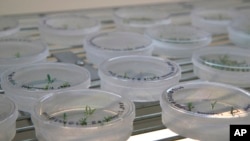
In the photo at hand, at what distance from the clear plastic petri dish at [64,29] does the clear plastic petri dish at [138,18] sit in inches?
3.2

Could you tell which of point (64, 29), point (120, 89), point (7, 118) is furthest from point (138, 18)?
point (7, 118)

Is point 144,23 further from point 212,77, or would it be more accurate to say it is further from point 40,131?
point 40,131

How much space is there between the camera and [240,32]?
1210mm

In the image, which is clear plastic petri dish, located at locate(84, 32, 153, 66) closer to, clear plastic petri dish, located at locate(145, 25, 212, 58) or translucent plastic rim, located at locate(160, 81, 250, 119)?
clear plastic petri dish, located at locate(145, 25, 212, 58)

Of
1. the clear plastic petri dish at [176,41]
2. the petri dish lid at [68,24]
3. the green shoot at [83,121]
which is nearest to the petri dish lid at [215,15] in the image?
the clear plastic petri dish at [176,41]

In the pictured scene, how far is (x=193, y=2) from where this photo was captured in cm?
160

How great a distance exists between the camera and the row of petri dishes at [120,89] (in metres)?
0.75

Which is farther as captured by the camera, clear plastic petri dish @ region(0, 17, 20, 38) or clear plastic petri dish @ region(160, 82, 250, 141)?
clear plastic petri dish @ region(0, 17, 20, 38)

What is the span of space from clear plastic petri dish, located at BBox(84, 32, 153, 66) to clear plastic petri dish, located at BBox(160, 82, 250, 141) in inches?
9.2

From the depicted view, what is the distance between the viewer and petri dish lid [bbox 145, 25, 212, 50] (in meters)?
1.14

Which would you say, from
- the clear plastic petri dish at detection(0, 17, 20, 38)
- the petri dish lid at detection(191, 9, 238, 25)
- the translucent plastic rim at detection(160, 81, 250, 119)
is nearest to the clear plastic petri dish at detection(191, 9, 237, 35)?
the petri dish lid at detection(191, 9, 238, 25)

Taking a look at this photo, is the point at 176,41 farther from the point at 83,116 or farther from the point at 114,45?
the point at 83,116

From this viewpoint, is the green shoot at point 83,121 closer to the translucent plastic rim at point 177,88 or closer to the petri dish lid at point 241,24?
the translucent plastic rim at point 177,88

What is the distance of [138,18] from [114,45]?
8.8 inches
